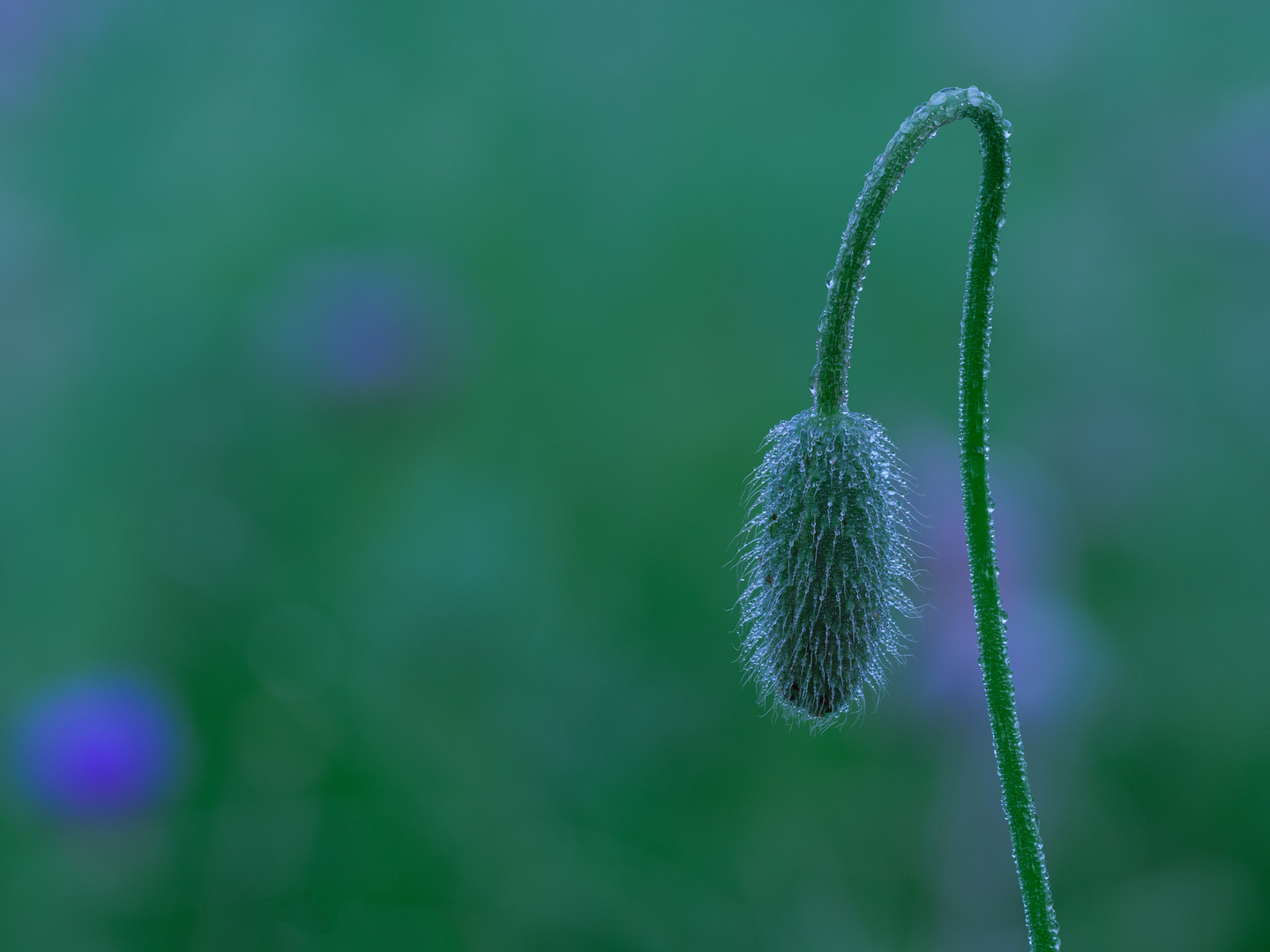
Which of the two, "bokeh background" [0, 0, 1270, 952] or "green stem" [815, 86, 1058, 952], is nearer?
"green stem" [815, 86, 1058, 952]

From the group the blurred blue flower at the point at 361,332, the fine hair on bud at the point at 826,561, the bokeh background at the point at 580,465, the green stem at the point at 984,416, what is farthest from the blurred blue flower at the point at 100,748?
the green stem at the point at 984,416

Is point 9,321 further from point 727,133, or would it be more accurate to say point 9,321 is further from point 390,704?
point 727,133

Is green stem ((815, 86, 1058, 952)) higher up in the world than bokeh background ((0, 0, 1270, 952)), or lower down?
lower down

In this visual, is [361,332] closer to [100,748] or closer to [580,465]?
[580,465]

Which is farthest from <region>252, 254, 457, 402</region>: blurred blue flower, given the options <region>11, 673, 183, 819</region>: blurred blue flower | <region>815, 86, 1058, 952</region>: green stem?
<region>815, 86, 1058, 952</region>: green stem

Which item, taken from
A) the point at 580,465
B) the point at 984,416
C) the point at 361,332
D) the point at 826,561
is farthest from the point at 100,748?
the point at 984,416

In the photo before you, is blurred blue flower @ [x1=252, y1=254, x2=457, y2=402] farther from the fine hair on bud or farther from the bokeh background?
the fine hair on bud
